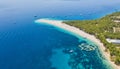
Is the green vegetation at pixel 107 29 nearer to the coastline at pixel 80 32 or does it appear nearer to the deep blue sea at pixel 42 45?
the coastline at pixel 80 32

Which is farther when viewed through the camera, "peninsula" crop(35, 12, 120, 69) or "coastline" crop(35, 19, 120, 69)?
"peninsula" crop(35, 12, 120, 69)

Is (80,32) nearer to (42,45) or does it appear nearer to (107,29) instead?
(107,29)

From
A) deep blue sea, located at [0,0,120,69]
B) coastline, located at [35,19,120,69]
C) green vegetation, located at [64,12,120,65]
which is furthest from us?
green vegetation, located at [64,12,120,65]

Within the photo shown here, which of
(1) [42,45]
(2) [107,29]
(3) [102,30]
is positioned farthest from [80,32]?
(1) [42,45]

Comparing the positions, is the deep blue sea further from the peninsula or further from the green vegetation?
the green vegetation

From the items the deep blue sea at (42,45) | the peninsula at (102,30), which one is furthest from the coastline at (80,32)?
the deep blue sea at (42,45)

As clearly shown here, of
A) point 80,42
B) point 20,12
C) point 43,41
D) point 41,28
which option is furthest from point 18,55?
point 20,12

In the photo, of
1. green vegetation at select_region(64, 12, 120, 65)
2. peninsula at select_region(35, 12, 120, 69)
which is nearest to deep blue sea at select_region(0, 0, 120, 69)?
peninsula at select_region(35, 12, 120, 69)

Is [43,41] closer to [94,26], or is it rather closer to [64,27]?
[64,27]
